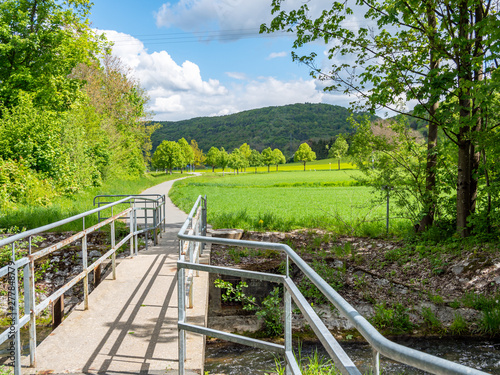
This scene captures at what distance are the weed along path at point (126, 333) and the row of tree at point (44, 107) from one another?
10.1 m

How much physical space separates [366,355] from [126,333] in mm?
3950

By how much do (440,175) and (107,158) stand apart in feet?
80.7

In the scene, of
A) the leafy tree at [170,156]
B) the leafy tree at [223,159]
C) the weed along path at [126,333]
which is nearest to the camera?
the weed along path at [126,333]

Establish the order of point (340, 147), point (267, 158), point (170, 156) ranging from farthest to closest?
point (267, 158) < point (170, 156) < point (340, 147)

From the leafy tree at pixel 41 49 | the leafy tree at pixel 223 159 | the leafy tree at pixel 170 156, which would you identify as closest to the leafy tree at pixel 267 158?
the leafy tree at pixel 223 159

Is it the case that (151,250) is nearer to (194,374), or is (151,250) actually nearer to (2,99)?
(194,374)

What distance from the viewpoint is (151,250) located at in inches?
370

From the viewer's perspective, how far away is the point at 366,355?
21.2 feet

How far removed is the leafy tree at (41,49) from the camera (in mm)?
21234

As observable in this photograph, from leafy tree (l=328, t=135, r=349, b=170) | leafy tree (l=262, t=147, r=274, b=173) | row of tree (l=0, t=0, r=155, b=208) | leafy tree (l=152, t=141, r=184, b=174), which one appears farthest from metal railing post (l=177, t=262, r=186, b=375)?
leafy tree (l=262, t=147, r=274, b=173)

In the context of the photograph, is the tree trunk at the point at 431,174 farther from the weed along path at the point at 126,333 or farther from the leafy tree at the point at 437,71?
the weed along path at the point at 126,333

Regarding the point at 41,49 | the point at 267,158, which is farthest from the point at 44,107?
the point at 267,158

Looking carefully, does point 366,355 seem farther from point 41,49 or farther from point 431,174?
point 41,49

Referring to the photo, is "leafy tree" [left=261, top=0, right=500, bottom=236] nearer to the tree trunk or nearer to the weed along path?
the tree trunk
